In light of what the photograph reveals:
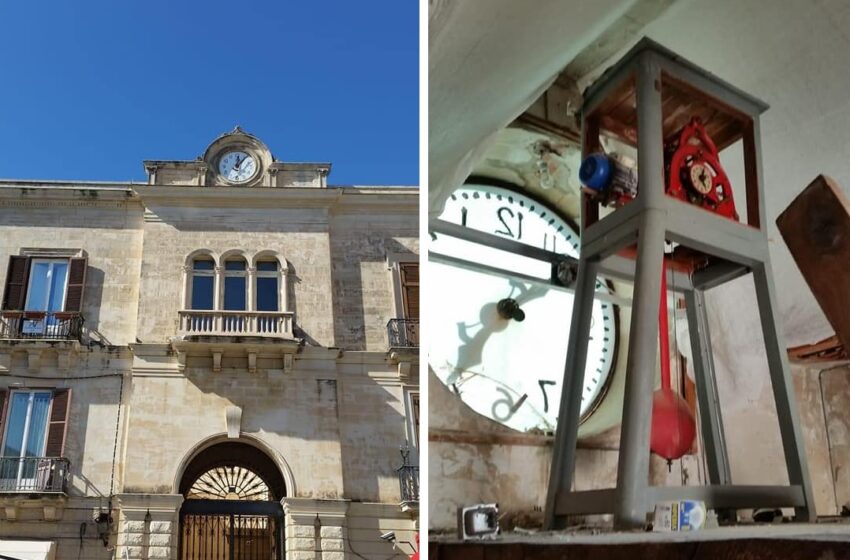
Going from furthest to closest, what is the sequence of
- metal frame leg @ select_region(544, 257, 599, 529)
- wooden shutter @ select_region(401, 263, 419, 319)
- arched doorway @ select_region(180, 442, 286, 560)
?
wooden shutter @ select_region(401, 263, 419, 319) → arched doorway @ select_region(180, 442, 286, 560) → metal frame leg @ select_region(544, 257, 599, 529)

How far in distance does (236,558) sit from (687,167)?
1888mm

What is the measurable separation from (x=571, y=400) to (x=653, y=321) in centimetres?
12

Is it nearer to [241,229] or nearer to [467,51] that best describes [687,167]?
[467,51]

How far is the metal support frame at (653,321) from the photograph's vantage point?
0.66m

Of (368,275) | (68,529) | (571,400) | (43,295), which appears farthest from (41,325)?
(571,400)

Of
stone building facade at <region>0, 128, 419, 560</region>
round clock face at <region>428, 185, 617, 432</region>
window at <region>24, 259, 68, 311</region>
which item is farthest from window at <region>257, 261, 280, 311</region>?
round clock face at <region>428, 185, 617, 432</region>

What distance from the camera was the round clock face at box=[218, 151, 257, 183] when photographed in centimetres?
245

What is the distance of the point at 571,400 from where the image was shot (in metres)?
0.75

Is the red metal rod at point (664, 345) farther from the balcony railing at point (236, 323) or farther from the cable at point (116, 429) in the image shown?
the cable at point (116, 429)

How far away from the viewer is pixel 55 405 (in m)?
2.46


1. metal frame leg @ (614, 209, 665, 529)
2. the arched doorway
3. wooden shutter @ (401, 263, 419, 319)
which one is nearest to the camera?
metal frame leg @ (614, 209, 665, 529)

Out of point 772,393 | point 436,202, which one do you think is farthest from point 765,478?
point 436,202

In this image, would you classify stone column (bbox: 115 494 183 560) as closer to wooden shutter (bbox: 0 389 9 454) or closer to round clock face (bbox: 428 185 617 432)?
wooden shutter (bbox: 0 389 9 454)

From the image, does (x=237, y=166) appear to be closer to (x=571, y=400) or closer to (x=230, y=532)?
(x=230, y=532)
